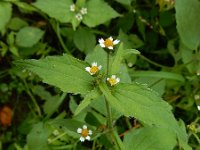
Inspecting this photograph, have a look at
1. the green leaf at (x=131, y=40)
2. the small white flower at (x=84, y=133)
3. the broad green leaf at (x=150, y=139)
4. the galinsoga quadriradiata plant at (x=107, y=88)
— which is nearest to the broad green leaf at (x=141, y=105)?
the galinsoga quadriradiata plant at (x=107, y=88)

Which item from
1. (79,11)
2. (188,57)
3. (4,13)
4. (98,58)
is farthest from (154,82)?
(4,13)

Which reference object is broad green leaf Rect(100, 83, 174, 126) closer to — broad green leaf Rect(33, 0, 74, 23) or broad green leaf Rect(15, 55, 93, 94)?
broad green leaf Rect(15, 55, 93, 94)

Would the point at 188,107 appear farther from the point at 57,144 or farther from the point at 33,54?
the point at 33,54

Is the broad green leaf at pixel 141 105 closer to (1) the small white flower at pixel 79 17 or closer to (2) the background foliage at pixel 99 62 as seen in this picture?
(2) the background foliage at pixel 99 62

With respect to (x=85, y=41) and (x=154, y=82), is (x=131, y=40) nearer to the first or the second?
(x=85, y=41)

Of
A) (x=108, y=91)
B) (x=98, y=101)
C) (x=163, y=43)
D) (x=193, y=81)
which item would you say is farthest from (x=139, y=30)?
(x=108, y=91)
